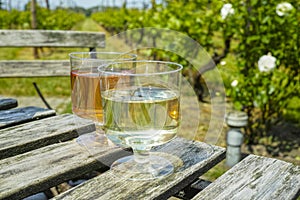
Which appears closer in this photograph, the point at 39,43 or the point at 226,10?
the point at 39,43

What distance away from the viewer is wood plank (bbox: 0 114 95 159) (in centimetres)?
99

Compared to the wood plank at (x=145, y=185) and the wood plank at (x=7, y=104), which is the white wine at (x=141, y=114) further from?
the wood plank at (x=7, y=104)

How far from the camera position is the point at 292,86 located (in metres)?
3.18

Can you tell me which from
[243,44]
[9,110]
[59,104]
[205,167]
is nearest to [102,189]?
[205,167]

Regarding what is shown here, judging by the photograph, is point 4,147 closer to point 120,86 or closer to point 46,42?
point 120,86

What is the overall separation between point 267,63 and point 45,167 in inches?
88.1

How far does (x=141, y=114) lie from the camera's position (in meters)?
0.69

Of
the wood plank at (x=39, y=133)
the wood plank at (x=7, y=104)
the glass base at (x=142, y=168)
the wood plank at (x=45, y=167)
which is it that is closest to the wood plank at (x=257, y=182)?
the glass base at (x=142, y=168)

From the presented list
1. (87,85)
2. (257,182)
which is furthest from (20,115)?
(257,182)

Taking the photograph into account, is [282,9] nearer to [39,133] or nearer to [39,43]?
[39,43]

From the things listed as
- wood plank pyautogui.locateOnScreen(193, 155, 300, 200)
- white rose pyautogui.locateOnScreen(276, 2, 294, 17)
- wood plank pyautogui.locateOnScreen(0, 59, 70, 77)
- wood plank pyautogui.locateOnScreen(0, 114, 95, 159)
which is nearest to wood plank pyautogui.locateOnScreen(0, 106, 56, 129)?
wood plank pyautogui.locateOnScreen(0, 114, 95, 159)

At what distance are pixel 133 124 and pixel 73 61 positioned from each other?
32 centimetres

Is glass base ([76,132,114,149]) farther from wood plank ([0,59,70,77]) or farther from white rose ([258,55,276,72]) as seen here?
white rose ([258,55,276,72])

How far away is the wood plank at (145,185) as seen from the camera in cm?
72
